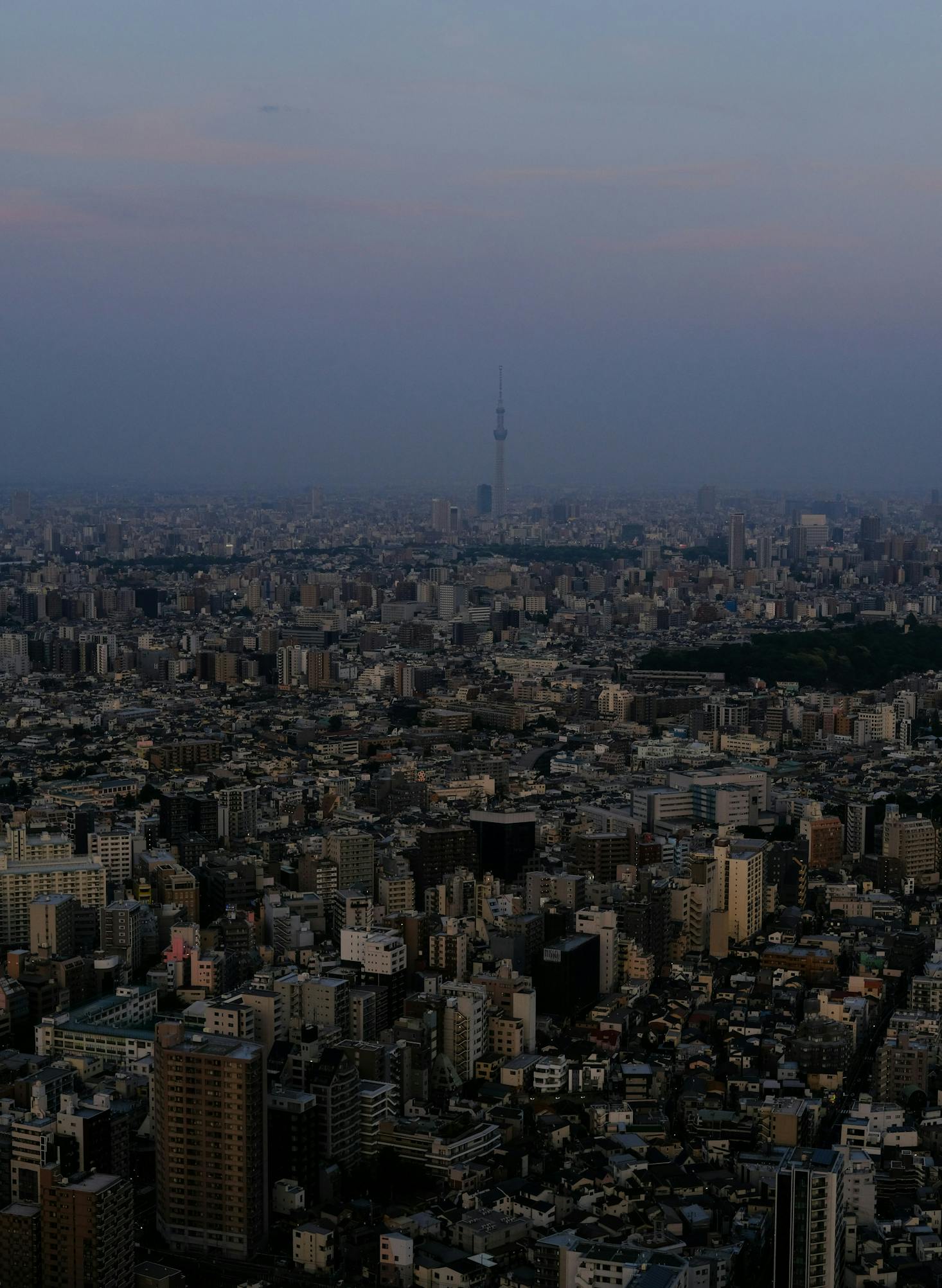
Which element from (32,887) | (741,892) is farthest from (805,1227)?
(32,887)

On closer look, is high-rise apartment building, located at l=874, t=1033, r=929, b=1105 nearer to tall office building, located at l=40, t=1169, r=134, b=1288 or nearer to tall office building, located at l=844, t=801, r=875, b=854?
tall office building, located at l=40, t=1169, r=134, b=1288

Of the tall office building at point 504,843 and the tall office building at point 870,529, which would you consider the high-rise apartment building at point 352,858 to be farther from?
the tall office building at point 870,529

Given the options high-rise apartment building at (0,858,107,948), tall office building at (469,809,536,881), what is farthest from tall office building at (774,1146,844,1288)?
tall office building at (469,809,536,881)

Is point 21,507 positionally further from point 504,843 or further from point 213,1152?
point 213,1152

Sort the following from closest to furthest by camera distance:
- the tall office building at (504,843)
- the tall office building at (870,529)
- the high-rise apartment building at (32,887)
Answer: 1. the high-rise apartment building at (32,887)
2. the tall office building at (504,843)
3. the tall office building at (870,529)

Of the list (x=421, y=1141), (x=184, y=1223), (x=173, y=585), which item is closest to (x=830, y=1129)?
(x=421, y=1141)

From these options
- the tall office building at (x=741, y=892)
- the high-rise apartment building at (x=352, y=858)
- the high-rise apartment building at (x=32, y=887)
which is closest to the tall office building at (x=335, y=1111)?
the high-rise apartment building at (x=32, y=887)
